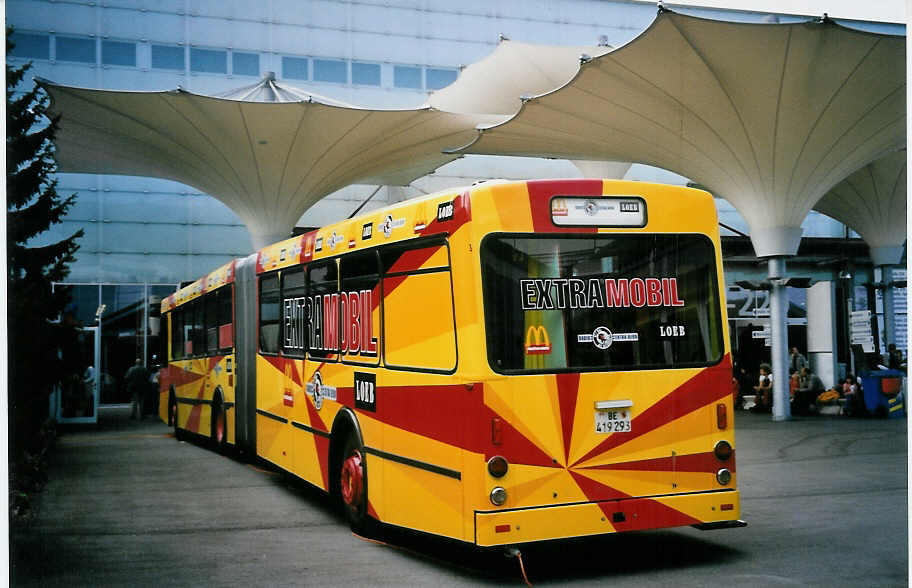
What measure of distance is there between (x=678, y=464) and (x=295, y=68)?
29.0ft

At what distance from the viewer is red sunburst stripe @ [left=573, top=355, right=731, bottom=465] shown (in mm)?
6867

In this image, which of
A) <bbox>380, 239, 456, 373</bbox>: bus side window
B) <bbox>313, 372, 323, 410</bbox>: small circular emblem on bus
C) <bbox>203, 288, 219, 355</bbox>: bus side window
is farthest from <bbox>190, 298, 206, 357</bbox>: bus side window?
<bbox>380, 239, 456, 373</bbox>: bus side window

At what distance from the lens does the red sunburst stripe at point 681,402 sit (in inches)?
270

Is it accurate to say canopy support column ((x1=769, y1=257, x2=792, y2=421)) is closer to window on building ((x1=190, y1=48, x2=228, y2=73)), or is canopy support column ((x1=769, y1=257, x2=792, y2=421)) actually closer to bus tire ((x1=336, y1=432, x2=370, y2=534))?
window on building ((x1=190, y1=48, x2=228, y2=73))

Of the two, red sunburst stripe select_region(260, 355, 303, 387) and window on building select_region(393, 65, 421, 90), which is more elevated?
window on building select_region(393, 65, 421, 90)

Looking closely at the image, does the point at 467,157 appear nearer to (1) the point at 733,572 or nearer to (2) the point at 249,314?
(2) the point at 249,314

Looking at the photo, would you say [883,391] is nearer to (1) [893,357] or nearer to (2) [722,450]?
(1) [893,357]

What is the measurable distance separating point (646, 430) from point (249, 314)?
669 centimetres

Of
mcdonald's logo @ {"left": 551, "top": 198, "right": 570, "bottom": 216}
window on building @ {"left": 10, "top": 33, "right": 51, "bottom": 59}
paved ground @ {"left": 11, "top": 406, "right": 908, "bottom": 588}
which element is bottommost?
paved ground @ {"left": 11, "top": 406, "right": 908, "bottom": 588}

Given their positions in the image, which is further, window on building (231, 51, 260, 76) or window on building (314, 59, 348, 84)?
window on building (314, 59, 348, 84)

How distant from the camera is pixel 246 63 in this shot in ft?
40.5

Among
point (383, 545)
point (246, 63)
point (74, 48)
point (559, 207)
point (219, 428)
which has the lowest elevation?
point (383, 545)

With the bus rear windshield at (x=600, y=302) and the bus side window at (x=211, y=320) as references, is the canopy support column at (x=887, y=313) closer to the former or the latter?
the bus rear windshield at (x=600, y=302)

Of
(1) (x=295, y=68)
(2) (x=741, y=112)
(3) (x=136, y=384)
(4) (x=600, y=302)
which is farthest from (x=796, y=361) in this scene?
(4) (x=600, y=302)
